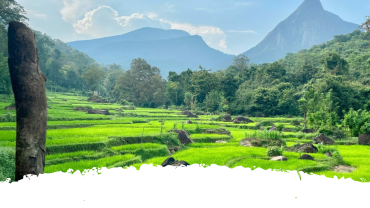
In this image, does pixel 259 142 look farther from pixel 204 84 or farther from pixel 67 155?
pixel 204 84

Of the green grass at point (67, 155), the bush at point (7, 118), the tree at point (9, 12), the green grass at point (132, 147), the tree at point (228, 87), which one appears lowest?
the green grass at point (132, 147)

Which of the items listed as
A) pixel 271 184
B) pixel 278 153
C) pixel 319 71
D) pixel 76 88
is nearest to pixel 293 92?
pixel 319 71

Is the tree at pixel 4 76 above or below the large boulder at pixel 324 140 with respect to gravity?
above

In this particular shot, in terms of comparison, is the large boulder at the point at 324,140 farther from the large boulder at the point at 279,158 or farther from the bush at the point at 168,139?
the bush at the point at 168,139

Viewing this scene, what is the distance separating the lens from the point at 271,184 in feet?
17.8

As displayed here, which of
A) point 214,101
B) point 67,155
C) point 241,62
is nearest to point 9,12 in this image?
point 214,101

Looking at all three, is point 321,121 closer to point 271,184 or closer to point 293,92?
point 271,184

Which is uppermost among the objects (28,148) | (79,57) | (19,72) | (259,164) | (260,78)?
(79,57)

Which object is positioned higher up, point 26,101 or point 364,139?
point 26,101

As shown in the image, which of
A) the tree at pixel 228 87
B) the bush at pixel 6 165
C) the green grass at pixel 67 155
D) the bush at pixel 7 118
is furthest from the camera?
the tree at pixel 228 87

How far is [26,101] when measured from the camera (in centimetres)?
468

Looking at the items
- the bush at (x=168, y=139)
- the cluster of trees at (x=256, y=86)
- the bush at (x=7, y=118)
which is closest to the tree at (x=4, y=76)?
the cluster of trees at (x=256, y=86)

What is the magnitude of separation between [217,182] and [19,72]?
4655 millimetres

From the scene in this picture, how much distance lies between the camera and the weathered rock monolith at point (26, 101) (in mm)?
4645
